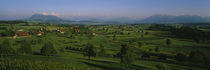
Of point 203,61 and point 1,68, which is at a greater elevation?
point 203,61

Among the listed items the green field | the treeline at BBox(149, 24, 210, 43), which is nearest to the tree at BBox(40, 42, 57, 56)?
the green field

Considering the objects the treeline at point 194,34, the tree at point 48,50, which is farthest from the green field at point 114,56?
the treeline at point 194,34

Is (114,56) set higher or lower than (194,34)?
lower

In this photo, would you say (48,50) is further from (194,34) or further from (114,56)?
(194,34)

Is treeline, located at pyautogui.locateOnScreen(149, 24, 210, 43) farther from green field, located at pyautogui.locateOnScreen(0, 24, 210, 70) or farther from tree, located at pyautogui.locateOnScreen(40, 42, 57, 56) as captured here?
tree, located at pyautogui.locateOnScreen(40, 42, 57, 56)

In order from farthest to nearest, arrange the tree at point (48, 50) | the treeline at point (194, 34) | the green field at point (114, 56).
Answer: the treeline at point (194, 34) < the tree at point (48, 50) < the green field at point (114, 56)

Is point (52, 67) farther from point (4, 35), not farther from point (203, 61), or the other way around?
point (4, 35)

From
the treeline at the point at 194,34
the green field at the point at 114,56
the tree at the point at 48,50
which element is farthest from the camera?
the treeline at the point at 194,34

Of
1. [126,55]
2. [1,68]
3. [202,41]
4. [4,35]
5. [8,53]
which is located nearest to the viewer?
[1,68]

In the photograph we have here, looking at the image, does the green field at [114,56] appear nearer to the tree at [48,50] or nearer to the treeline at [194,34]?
the tree at [48,50]

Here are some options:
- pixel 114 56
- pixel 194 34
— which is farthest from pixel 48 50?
pixel 194 34

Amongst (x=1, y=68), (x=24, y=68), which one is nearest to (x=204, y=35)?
(x=24, y=68)
